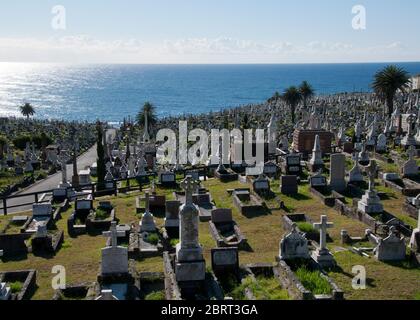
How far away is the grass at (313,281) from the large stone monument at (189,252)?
2282mm

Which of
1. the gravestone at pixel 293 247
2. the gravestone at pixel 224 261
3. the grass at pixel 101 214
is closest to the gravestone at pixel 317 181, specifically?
the grass at pixel 101 214

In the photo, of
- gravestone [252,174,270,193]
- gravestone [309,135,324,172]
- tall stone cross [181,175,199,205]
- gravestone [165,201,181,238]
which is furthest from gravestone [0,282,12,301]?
gravestone [309,135,324,172]

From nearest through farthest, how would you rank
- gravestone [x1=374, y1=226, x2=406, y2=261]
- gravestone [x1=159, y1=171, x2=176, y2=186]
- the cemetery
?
the cemetery < gravestone [x1=374, y1=226, x2=406, y2=261] < gravestone [x1=159, y1=171, x2=176, y2=186]

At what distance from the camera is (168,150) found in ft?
134

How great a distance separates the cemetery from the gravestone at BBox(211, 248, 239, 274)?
2 cm

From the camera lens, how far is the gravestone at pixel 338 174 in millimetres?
22984

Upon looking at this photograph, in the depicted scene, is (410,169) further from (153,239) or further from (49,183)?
(49,183)

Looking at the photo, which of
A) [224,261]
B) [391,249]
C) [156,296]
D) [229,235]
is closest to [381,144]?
[229,235]

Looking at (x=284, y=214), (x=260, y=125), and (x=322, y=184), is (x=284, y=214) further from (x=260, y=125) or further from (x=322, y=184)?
(x=260, y=125)

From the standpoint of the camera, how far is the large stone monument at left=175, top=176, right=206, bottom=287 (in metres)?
12.0

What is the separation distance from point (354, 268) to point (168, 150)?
95.4 ft

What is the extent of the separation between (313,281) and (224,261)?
91.7 inches

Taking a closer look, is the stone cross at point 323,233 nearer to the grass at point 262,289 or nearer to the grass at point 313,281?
the grass at point 313,281

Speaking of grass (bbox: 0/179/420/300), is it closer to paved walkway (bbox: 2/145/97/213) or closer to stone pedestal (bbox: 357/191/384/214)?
stone pedestal (bbox: 357/191/384/214)
